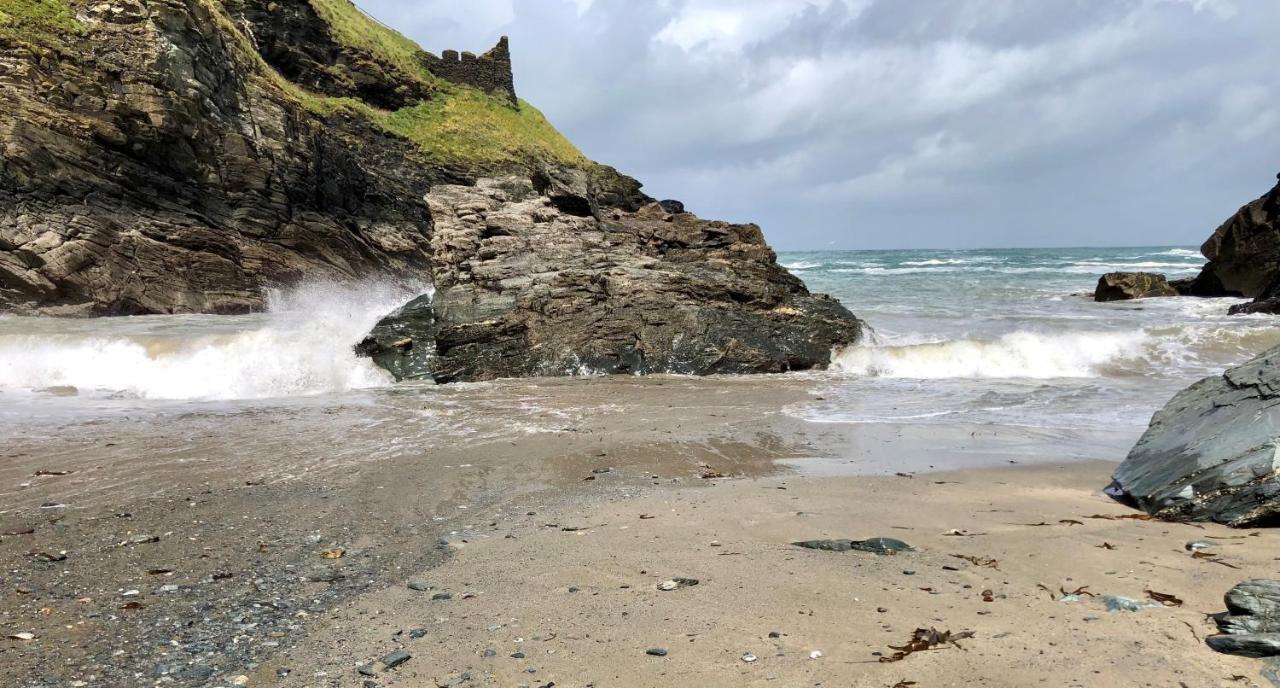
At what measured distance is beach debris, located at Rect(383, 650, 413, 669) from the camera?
2.42 meters

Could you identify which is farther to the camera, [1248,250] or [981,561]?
[1248,250]

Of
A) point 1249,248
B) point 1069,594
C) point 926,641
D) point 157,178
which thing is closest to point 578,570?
point 926,641

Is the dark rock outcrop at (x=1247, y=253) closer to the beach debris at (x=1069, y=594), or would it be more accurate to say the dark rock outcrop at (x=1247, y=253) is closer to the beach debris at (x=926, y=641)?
the beach debris at (x=1069, y=594)

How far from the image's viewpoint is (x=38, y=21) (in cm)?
1973

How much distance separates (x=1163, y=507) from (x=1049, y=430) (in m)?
3.53

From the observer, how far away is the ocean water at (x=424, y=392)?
691 centimetres

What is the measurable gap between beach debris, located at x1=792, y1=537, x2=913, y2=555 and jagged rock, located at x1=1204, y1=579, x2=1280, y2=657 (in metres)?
1.27

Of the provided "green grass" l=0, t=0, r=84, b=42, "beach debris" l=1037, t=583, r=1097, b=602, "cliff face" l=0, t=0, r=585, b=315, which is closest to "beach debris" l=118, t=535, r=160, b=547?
"beach debris" l=1037, t=583, r=1097, b=602

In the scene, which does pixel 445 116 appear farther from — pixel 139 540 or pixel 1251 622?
pixel 1251 622

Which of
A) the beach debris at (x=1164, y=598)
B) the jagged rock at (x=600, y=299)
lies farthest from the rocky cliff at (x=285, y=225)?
the beach debris at (x=1164, y=598)

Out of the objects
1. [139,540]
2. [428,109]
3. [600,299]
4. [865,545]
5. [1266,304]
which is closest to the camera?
[865,545]

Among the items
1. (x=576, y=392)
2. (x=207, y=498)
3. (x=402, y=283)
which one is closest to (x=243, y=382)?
(x=576, y=392)

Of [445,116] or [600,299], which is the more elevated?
[445,116]

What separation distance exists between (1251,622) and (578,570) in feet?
8.16
